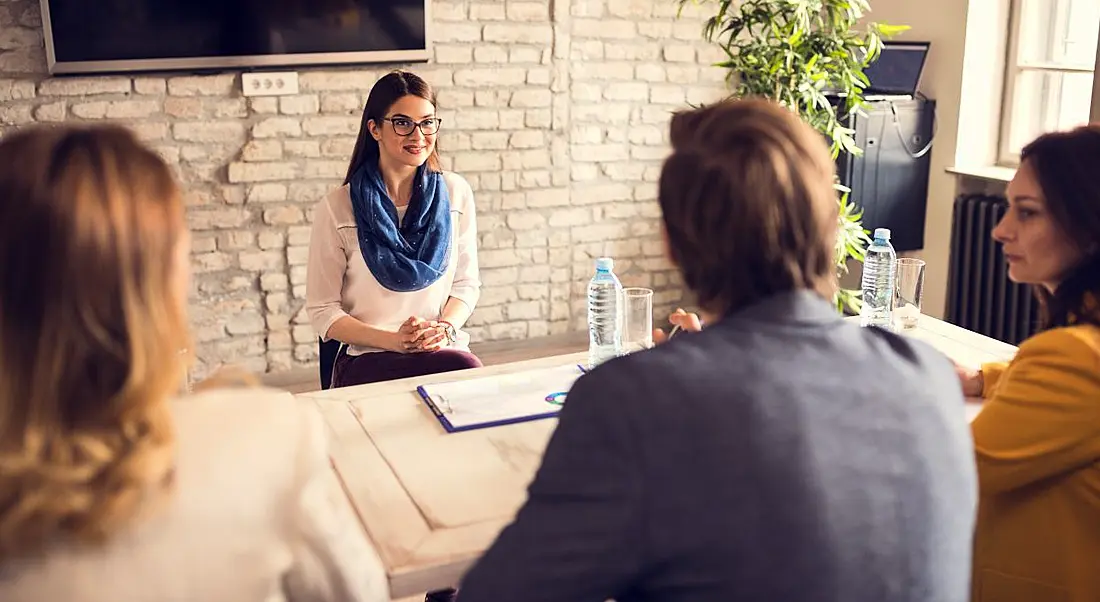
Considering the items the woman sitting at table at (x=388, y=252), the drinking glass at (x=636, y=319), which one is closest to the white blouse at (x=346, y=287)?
the woman sitting at table at (x=388, y=252)

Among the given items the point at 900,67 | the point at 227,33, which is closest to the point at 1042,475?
the point at 900,67

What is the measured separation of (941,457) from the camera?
3.50ft

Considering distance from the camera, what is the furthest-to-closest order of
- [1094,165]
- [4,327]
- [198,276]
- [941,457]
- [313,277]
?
1. [198,276]
2. [313,277]
3. [1094,165]
4. [941,457]
5. [4,327]

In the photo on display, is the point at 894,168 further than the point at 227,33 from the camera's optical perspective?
Yes

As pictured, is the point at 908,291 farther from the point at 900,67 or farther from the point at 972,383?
the point at 900,67

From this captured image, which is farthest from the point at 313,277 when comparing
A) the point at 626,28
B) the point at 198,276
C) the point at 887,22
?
the point at 887,22

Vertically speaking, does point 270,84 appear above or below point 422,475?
above

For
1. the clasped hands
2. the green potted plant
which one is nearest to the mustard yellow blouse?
the clasped hands

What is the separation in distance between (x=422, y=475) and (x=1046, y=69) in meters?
3.14

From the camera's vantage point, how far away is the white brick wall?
3.66 metres

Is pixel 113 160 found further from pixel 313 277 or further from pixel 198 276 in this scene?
pixel 198 276

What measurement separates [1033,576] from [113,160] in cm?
135

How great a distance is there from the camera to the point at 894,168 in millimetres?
3969

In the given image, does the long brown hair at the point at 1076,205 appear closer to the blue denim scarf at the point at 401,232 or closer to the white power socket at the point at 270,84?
the blue denim scarf at the point at 401,232
